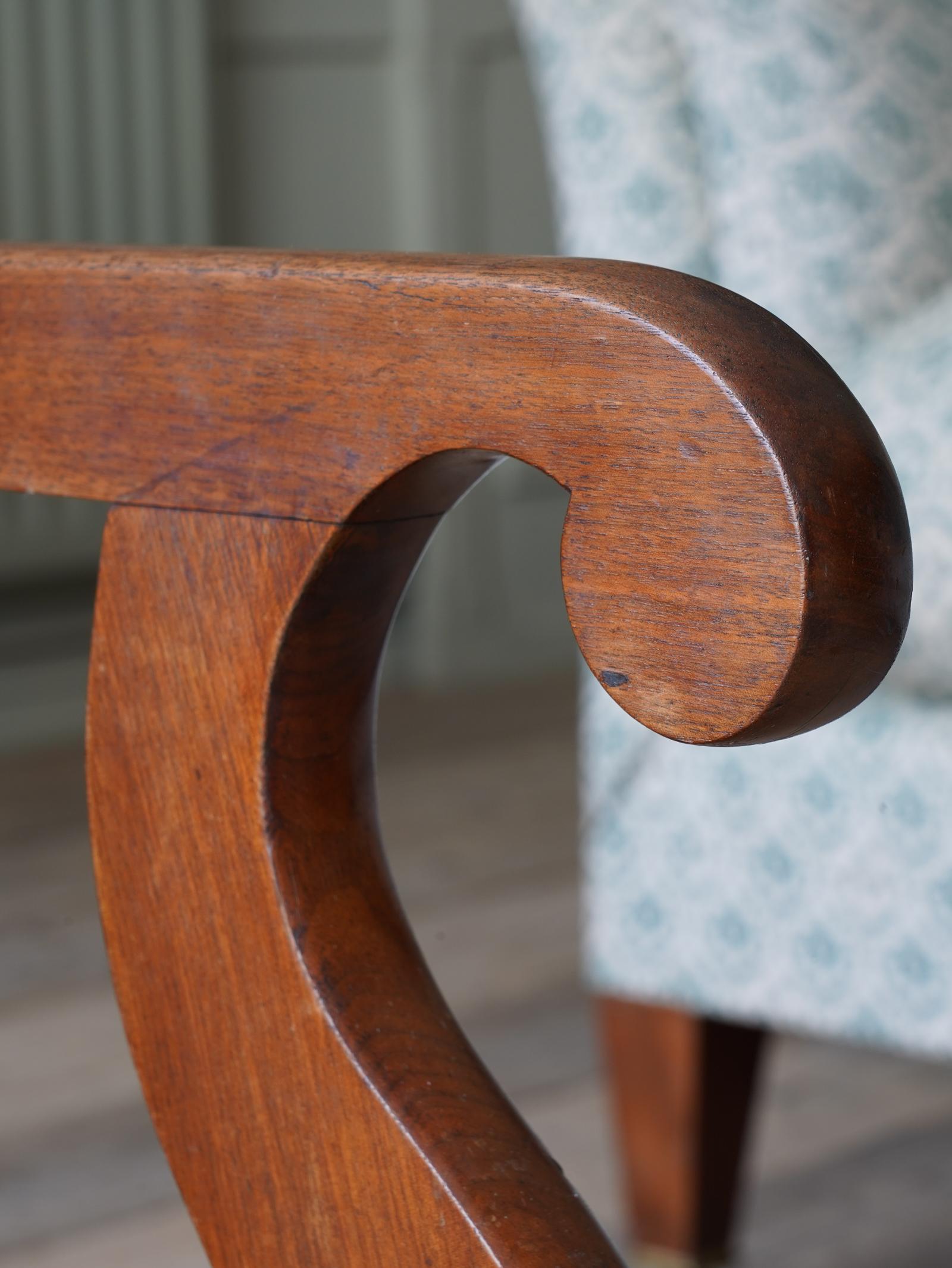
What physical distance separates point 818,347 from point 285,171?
6.43 feet

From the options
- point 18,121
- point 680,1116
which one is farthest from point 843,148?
point 18,121

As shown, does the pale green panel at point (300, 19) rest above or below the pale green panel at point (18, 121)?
above

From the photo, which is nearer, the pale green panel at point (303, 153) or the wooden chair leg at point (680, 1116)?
the wooden chair leg at point (680, 1116)

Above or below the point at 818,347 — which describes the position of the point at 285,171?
below

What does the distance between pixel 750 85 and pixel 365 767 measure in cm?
36

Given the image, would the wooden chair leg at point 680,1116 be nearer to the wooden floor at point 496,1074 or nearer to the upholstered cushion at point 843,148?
the wooden floor at point 496,1074

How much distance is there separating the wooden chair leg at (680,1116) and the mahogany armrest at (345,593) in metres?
0.50

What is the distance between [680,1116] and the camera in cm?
79

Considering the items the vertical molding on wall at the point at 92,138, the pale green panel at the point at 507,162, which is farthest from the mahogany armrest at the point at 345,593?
the pale green panel at the point at 507,162

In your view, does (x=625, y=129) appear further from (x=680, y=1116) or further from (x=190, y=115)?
(x=190, y=115)

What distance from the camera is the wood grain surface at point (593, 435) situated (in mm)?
224

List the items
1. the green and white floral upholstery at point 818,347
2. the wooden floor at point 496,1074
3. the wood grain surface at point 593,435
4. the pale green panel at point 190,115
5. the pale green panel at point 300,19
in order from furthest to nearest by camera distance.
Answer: the pale green panel at point 300,19 < the pale green panel at point 190,115 < the wooden floor at point 496,1074 < the green and white floral upholstery at point 818,347 < the wood grain surface at point 593,435

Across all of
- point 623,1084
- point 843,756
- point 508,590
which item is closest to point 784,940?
point 843,756

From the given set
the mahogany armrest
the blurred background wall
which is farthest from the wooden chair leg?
the blurred background wall
